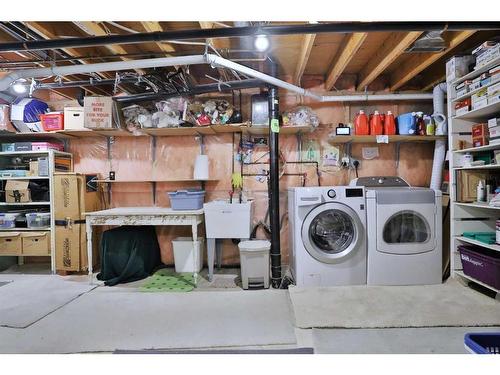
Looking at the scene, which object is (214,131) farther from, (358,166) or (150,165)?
(358,166)

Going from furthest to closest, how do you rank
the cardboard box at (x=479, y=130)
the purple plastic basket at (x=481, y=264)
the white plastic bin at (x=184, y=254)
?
the white plastic bin at (x=184, y=254) < the cardboard box at (x=479, y=130) < the purple plastic basket at (x=481, y=264)

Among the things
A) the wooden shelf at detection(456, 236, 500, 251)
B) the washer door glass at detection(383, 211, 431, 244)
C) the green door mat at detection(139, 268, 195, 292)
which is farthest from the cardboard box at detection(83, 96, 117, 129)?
the wooden shelf at detection(456, 236, 500, 251)

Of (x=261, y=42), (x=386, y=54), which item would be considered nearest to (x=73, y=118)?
(x=261, y=42)

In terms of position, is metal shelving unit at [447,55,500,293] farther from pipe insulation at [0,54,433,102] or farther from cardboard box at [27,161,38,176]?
cardboard box at [27,161,38,176]

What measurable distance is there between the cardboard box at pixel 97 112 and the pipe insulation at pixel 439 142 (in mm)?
3772

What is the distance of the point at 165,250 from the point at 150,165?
1.17 metres

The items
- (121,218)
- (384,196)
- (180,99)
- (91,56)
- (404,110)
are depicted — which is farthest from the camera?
(404,110)

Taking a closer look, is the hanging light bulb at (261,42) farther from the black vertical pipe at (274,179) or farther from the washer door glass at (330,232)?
the washer door glass at (330,232)

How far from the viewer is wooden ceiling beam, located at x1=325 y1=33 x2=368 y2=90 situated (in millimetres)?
2419

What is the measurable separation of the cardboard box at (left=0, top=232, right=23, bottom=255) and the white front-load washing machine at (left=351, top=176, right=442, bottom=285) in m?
4.21

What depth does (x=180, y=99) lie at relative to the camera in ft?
11.1

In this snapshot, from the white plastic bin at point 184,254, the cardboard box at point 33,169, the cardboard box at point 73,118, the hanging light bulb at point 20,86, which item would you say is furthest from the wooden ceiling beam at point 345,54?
the cardboard box at point 33,169

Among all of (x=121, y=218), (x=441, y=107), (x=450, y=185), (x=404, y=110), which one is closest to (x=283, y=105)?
(x=404, y=110)

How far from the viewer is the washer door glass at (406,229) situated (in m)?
2.91
